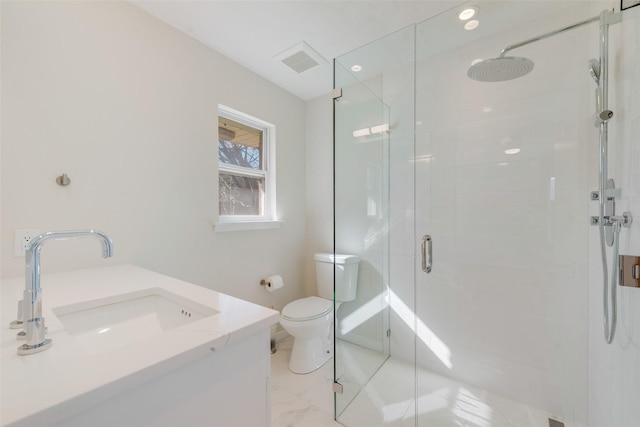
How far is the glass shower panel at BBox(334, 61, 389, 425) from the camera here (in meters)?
2.03

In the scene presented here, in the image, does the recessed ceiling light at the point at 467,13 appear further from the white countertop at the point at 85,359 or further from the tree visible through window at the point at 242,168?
the white countertop at the point at 85,359

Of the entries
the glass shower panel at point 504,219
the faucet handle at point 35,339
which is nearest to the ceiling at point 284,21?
the glass shower panel at point 504,219

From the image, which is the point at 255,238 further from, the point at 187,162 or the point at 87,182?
the point at 87,182

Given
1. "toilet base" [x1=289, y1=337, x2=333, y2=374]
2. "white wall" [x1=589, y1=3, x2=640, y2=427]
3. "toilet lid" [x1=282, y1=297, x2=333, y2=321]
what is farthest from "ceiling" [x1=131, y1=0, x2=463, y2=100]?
"toilet base" [x1=289, y1=337, x2=333, y2=374]

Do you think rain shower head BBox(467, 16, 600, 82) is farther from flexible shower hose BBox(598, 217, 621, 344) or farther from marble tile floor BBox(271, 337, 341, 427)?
marble tile floor BBox(271, 337, 341, 427)

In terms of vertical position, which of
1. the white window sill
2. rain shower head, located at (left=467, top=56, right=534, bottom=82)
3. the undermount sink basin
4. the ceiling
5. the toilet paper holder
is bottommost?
the toilet paper holder

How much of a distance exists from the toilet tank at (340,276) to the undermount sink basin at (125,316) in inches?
47.5

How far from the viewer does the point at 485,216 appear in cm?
172

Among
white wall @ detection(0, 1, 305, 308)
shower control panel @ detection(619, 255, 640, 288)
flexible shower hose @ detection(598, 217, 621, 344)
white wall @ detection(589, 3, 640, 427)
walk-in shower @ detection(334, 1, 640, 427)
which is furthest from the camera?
walk-in shower @ detection(334, 1, 640, 427)

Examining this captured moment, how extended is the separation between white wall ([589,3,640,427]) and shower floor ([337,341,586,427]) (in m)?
0.41

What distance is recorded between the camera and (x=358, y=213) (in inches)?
85.0

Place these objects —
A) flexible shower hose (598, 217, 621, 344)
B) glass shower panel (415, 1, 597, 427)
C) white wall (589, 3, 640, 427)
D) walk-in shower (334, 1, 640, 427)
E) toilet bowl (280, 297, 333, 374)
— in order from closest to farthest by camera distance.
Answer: white wall (589, 3, 640, 427) → flexible shower hose (598, 217, 621, 344) → walk-in shower (334, 1, 640, 427) → glass shower panel (415, 1, 597, 427) → toilet bowl (280, 297, 333, 374)

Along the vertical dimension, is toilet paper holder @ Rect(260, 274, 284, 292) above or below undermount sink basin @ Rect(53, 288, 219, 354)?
below

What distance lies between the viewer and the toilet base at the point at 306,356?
1.94 m
